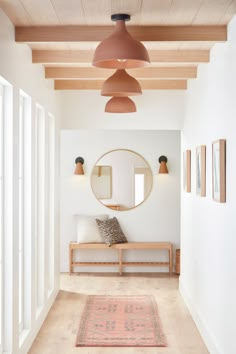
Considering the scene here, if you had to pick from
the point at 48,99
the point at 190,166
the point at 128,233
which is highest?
the point at 48,99

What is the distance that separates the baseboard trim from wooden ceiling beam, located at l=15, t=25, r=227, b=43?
2.49m

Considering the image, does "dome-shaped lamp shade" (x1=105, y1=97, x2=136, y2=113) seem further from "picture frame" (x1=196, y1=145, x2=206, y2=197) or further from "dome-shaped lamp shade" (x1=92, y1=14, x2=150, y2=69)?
"dome-shaped lamp shade" (x1=92, y1=14, x2=150, y2=69)

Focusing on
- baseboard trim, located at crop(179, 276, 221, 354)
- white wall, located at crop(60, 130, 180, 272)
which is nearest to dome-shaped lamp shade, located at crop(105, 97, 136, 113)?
baseboard trim, located at crop(179, 276, 221, 354)

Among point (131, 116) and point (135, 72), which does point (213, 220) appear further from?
point (131, 116)

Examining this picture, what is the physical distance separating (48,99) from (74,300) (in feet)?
8.27

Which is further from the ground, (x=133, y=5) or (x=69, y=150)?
(x=133, y=5)

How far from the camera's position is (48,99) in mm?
7336

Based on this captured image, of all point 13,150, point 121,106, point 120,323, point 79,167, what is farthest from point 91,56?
point 79,167

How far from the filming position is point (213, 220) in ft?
18.5

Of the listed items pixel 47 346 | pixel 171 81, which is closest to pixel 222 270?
pixel 47 346

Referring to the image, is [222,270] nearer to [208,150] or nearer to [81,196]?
[208,150]

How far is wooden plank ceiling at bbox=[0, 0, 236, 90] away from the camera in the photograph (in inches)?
170

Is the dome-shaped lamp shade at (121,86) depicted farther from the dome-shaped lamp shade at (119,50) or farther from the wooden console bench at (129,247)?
the wooden console bench at (129,247)

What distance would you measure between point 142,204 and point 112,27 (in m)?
5.72
